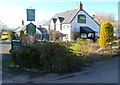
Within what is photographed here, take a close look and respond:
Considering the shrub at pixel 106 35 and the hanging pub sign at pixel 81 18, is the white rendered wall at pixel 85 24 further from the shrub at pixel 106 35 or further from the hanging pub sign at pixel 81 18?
the shrub at pixel 106 35

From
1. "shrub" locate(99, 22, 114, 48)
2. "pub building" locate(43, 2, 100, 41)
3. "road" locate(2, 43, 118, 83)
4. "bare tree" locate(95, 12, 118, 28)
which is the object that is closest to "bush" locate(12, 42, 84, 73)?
"road" locate(2, 43, 118, 83)

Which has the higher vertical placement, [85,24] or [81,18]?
[81,18]

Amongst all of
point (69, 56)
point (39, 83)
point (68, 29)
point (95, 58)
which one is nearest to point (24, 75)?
point (39, 83)

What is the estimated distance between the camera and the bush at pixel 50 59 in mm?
6438

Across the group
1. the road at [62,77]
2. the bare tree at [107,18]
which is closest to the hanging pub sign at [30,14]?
the road at [62,77]

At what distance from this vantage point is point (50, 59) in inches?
253

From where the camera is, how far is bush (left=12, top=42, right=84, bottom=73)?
21.1 feet

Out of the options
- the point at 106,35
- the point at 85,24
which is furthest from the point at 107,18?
the point at 106,35

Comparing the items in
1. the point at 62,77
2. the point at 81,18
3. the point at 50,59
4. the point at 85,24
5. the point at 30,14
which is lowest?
the point at 62,77

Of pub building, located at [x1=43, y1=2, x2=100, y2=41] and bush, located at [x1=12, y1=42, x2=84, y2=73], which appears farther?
pub building, located at [x1=43, y1=2, x2=100, y2=41]

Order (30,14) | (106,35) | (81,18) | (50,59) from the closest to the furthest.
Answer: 1. (50,59)
2. (30,14)
3. (106,35)
4. (81,18)

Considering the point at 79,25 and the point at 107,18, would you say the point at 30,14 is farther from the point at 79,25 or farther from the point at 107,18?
the point at 107,18

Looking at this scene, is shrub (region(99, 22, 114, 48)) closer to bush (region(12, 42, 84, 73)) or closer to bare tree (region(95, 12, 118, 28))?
bush (region(12, 42, 84, 73))

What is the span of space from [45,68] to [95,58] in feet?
13.5
